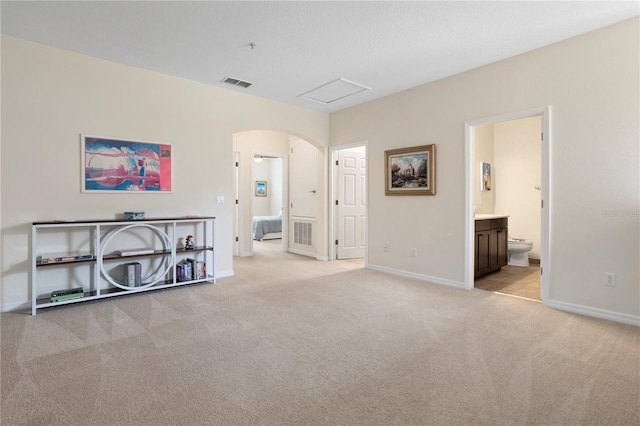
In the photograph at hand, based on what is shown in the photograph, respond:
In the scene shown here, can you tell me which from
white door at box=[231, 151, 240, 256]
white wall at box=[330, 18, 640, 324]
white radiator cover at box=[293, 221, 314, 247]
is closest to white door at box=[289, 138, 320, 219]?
white radiator cover at box=[293, 221, 314, 247]

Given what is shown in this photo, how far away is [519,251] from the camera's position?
533 centimetres

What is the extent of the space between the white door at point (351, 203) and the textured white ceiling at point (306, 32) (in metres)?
2.17

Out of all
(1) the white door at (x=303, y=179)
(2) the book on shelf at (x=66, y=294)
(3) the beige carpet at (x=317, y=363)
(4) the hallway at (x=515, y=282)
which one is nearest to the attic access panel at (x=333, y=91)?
(1) the white door at (x=303, y=179)

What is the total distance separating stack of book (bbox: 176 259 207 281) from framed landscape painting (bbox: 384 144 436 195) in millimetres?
2758

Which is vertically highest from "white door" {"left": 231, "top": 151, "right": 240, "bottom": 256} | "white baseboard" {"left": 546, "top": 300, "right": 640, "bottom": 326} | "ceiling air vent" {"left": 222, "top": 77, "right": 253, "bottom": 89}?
"ceiling air vent" {"left": 222, "top": 77, "right": 253, "bottom": 89}

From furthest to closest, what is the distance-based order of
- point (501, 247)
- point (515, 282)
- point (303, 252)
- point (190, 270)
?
1. point (303, 252)
2. point (501, 247)
3. point (515, 282)
4. point (190, 270)

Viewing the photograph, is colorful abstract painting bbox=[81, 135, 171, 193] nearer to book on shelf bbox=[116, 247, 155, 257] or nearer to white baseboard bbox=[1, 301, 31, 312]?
book on shelf bbox=[116, 247, 155, 257]

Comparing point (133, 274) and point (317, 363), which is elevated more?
point (133, 274)

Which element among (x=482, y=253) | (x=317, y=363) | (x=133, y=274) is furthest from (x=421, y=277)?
(x=133, y=274)

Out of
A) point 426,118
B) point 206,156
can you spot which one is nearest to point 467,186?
point 426,118

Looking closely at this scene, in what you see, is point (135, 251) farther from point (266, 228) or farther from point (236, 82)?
point (266, 228)

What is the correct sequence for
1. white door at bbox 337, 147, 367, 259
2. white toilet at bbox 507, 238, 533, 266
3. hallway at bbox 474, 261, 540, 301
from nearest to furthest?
hallway at bbox 474, 261, 540, 301, white toilet at bbox 507, 238, 533, 266, white door at bbox 337, 147, 367, 259

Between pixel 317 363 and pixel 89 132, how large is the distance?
341 centimetres

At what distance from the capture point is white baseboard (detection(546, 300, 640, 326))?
2934 mm
